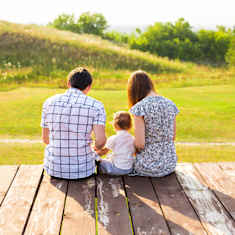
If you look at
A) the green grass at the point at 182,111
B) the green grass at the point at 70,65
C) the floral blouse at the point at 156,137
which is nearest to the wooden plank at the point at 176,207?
the floral blouse at the point at 156,137

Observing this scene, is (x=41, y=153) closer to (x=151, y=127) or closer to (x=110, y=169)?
(x=110, y=169)

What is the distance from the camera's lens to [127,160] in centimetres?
372

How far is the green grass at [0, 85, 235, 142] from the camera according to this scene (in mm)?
7848

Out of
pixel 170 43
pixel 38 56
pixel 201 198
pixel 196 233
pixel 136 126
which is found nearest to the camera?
pixel 196 233

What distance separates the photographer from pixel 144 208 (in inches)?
120

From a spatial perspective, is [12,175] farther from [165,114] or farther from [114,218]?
[165,114]

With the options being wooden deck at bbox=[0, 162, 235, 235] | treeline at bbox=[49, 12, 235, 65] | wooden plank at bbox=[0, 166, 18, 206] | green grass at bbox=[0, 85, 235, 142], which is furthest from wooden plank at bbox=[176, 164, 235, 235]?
treeline at bbox=[49, 12, 235, 65]

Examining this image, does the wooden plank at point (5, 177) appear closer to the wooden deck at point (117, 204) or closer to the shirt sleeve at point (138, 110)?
the wooden deck at point (117, 204)

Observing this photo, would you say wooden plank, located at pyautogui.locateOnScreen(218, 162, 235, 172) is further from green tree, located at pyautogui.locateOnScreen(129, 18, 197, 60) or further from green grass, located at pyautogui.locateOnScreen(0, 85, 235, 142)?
green tree, located at pyautogui.locateOnScreen(129, 18, 197, 60)

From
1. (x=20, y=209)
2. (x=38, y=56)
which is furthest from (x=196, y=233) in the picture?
(x=38, y=56)

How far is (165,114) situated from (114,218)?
1275 mm

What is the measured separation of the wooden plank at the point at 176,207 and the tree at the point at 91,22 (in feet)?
146

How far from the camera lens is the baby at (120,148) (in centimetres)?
367

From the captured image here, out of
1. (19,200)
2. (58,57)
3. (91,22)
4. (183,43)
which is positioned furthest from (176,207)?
(91,22)
